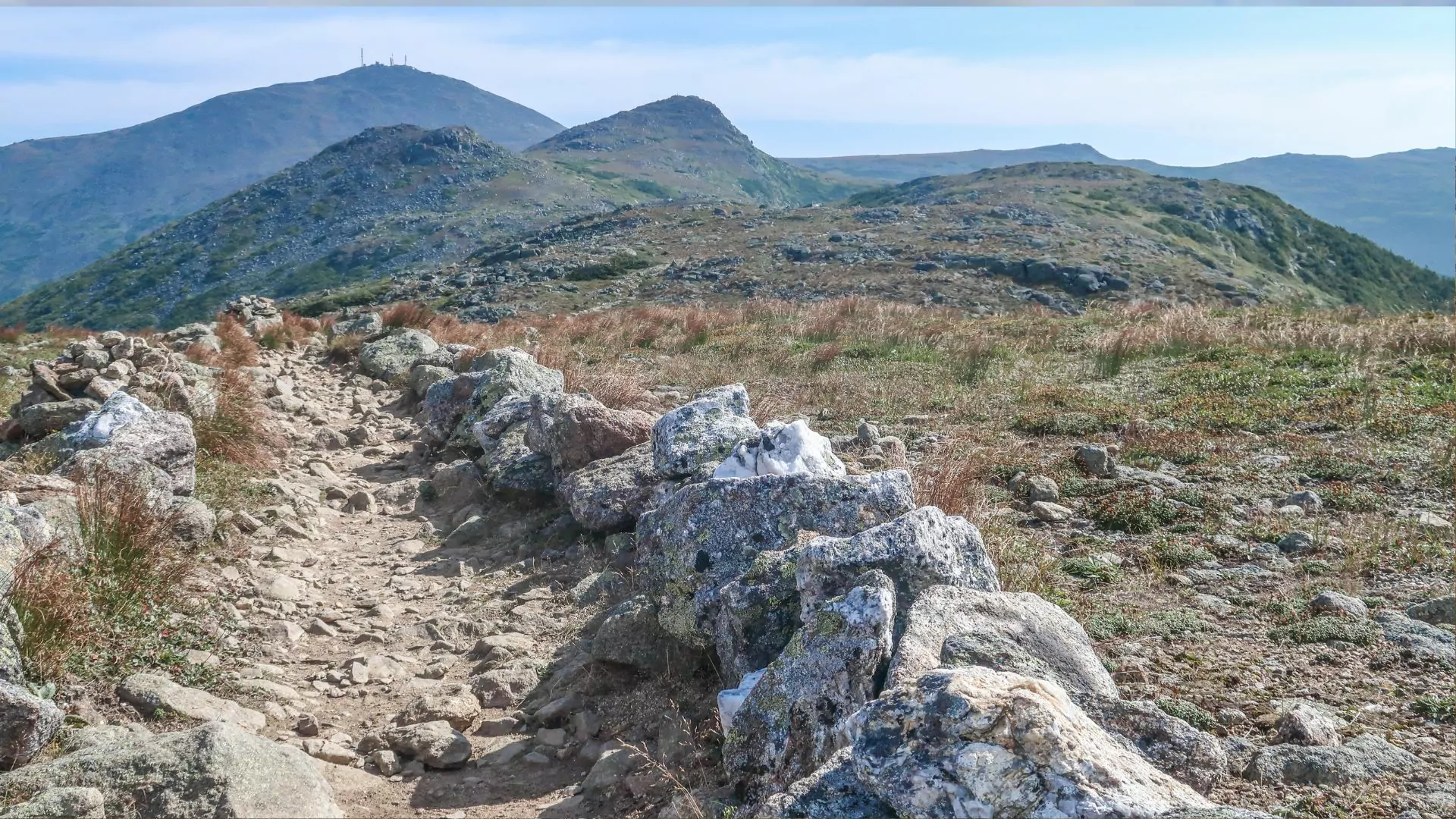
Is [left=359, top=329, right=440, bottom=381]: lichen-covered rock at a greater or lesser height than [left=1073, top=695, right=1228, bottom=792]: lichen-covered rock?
greater

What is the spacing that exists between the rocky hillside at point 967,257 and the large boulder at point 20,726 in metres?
28.9

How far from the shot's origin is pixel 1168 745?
284cm

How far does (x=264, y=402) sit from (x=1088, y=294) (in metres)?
51.9

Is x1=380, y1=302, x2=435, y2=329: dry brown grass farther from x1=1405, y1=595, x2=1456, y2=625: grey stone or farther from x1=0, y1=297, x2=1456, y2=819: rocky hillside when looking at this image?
x1=1405, y1=595, x2=1456, y2=625: grey stone

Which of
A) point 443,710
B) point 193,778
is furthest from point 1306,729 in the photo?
point 193,778

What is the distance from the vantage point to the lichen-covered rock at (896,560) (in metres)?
3.66

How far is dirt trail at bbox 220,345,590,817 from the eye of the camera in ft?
12.1

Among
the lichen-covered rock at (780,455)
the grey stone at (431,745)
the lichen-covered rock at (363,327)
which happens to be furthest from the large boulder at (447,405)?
the lichen-covered rock at (363,327)

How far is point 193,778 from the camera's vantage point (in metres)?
2.96

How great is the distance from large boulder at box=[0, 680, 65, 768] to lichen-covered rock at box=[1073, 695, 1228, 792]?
3.85 meters

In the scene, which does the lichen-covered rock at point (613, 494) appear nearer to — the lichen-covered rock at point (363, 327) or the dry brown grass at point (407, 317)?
the lichen-covered rock at point (363, 327)

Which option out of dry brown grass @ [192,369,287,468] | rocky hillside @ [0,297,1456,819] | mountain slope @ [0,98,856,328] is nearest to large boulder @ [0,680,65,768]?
rocky hillside @ [0,297,1456,819]

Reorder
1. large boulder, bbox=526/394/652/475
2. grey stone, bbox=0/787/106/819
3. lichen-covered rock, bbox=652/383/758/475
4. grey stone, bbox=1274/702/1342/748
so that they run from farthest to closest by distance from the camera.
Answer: large boulder, bbox=526/394/652/475
lichen-covered rock, bbox=652/383/758/475
grey stone, bbox=1274/702/1342/748
grey stone, bbox=0/787/106/819

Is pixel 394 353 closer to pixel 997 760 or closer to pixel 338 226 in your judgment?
pixel 997 760
